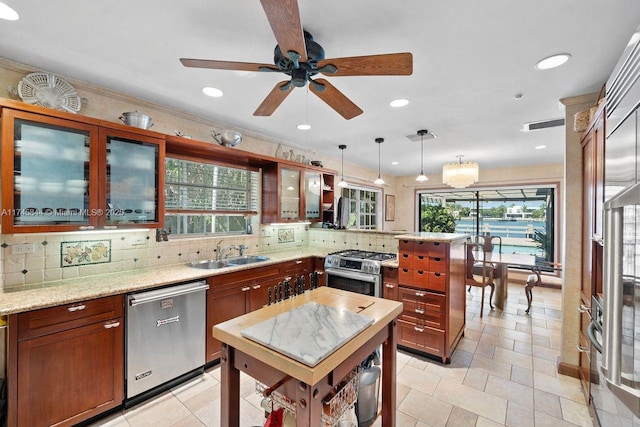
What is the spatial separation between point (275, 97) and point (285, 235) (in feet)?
8.64

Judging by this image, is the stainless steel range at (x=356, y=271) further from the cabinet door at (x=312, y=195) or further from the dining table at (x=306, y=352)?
the dining table at (x=306, y=352)

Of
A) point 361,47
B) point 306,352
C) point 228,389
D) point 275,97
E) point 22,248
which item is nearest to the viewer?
point 306,352

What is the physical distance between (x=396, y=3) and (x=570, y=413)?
121 inches

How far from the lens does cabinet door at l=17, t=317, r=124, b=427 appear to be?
1655 millimetres

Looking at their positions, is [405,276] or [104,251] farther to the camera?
[405,276]

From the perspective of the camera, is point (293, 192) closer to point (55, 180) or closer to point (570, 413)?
point (55, 180)

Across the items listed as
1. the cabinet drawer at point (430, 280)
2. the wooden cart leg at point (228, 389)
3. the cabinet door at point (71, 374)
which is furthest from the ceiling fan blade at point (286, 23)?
the cabinet drawer at point (430, 280)

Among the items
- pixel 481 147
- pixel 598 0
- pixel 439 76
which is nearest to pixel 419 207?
pixel 481 147

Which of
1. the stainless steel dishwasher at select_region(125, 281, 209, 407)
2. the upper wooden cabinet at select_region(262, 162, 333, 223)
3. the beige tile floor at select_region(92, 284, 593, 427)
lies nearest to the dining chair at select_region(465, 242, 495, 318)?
the beige tile floor at select_region(92, 284, 593, 427)

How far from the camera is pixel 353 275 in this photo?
10.4 ft

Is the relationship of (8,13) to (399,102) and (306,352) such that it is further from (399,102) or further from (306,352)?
(399,102)

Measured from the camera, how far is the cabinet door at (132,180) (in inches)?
86.9

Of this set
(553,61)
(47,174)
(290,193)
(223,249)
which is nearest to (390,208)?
(290,193)

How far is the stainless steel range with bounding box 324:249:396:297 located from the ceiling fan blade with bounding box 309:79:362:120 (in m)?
1.72
